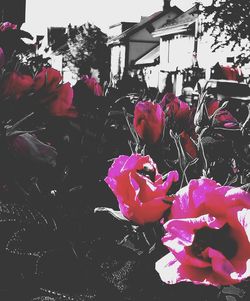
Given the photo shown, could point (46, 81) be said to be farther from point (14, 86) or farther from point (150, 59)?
point (150, 59)

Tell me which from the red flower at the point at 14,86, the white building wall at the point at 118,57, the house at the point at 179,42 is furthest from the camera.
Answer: the white building wall at the point at 118,57

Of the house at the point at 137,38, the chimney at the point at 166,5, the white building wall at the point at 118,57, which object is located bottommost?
the white building wall at the point at 118,57

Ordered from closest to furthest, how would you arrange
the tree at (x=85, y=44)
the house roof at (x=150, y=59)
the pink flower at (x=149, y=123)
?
the pink flower at (x=149, y=123) → the house roof at (x=150, y=59) → the tree at (x=85, y=44)

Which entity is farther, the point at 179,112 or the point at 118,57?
the point at 118,57

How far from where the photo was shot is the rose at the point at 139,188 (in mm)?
744

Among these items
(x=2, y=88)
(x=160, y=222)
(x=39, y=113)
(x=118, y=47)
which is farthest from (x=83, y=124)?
(x=118, y=47)

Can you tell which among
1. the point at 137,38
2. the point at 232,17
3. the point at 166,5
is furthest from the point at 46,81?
the point at 166,5

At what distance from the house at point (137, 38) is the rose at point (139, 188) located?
5478 centimetres

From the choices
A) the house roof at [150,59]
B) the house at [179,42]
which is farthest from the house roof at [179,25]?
the house roof at [150,59]

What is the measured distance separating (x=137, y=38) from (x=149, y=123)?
5696cm

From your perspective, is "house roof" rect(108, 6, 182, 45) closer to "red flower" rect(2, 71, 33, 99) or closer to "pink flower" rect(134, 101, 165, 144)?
"pink flower" rect(134, 101, 165, 144)

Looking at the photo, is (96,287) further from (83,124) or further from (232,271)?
(83,124)

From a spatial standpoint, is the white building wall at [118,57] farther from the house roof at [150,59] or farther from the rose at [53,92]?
the rose at [53,92]

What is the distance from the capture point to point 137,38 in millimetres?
57000
